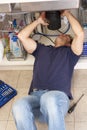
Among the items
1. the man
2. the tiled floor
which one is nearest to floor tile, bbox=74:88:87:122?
the tiled floor

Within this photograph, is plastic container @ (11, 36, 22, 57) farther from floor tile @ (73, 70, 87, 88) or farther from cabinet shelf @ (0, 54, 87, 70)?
floor tile @ (73, 70, 87, 88)

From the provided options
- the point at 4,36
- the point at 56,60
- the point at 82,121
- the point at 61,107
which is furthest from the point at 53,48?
the point at 4,36

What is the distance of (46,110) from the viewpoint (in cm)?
145

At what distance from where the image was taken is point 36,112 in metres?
1.60

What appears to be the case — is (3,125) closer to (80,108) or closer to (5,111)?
(5,111)

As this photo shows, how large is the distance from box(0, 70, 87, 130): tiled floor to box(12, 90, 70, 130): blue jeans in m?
0.21

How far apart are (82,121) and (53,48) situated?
19.5 inches

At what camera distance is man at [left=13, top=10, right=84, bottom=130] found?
1.46 metres

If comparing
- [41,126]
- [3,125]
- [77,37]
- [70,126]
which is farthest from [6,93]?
[77,37]

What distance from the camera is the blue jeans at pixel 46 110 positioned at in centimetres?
142

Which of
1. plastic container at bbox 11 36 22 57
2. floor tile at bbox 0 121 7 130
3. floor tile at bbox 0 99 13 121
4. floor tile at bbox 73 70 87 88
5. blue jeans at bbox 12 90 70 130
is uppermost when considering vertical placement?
plastic container at bbox 11 36 22 57

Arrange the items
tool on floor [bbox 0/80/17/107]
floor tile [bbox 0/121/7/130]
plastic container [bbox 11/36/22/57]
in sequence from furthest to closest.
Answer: plastic container [bbox 11/36/22/57]
tool on floor [bbox 0/80/17/107]
floor tile [bbox 0/121/7/130]

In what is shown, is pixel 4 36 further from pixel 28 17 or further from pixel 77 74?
pixel 77 74

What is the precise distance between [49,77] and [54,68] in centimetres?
6
